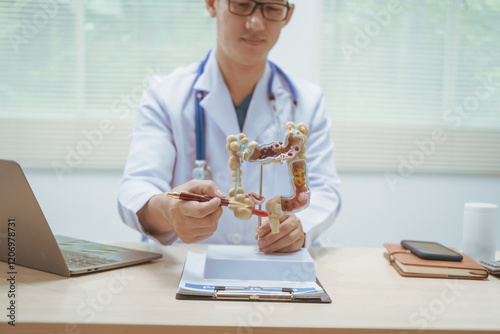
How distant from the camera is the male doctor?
5.09ft

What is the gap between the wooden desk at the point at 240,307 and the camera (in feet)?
2.92

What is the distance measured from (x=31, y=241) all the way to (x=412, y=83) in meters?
2.64

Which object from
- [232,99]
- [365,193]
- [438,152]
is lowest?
[365,193]

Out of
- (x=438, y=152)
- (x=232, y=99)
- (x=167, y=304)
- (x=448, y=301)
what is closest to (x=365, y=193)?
(x=438, y=152)

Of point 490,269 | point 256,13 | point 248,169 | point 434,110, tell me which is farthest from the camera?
point 434,110

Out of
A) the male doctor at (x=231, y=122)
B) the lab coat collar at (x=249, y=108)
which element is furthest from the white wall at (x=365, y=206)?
the lab coat collar at (x=249, y=108)

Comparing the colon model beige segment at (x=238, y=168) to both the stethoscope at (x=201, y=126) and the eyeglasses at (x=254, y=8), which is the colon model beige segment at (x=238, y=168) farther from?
the eyeglasses at (x=254, y=8)

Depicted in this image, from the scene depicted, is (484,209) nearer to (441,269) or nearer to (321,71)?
(441,269)

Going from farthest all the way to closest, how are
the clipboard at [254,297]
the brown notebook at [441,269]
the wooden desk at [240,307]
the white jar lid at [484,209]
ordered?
the white jar lid at [484,209]
the brown notebook at [441,269]
the clipboard at [254,297]
the wooden desk at [240,307]

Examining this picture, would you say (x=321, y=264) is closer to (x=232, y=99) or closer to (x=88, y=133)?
(x=232, y=99)

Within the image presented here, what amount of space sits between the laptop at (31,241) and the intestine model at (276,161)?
0.35 metres

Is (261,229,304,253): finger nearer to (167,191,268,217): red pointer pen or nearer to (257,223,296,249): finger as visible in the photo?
(257,223,296,249): finger

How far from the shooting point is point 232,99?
5.91 feet

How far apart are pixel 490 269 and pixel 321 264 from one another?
1.47 ft
